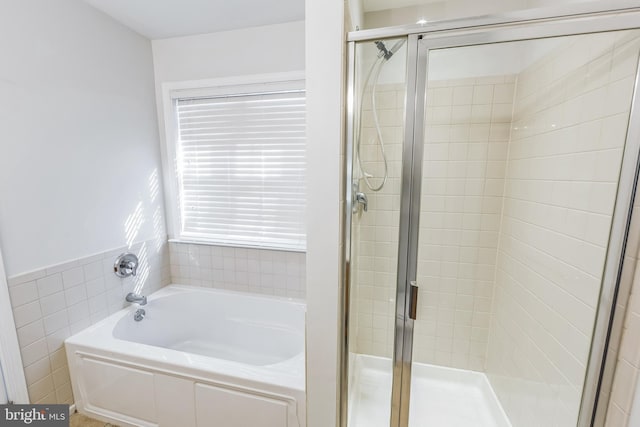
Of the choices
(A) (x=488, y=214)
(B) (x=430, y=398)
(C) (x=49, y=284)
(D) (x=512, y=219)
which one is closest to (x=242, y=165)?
(C) (x=49, y=284)

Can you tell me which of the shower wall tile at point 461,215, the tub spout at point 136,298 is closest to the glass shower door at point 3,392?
the tub spout at point 136,298

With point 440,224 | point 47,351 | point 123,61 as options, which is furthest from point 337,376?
point 123,61

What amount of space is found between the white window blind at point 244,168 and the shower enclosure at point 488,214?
2.51 ft

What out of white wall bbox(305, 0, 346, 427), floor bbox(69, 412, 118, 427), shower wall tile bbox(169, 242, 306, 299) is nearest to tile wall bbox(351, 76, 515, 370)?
white wall bbox(305, 0, 346, 427)

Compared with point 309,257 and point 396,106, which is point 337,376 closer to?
point 309,257

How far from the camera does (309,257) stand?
1.02 metres

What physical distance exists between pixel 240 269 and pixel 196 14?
1817 mm

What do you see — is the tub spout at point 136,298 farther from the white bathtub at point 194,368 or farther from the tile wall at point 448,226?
the tile wall at point 448,226

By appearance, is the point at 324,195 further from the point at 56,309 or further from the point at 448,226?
the point at 56,309

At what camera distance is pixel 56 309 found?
59.2 inches

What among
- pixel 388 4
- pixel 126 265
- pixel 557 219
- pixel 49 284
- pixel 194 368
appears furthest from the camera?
pixel 126 265

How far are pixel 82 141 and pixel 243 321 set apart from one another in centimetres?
162

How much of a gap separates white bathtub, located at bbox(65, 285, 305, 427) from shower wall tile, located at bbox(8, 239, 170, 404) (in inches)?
2.4

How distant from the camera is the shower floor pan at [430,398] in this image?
139 centimetres
